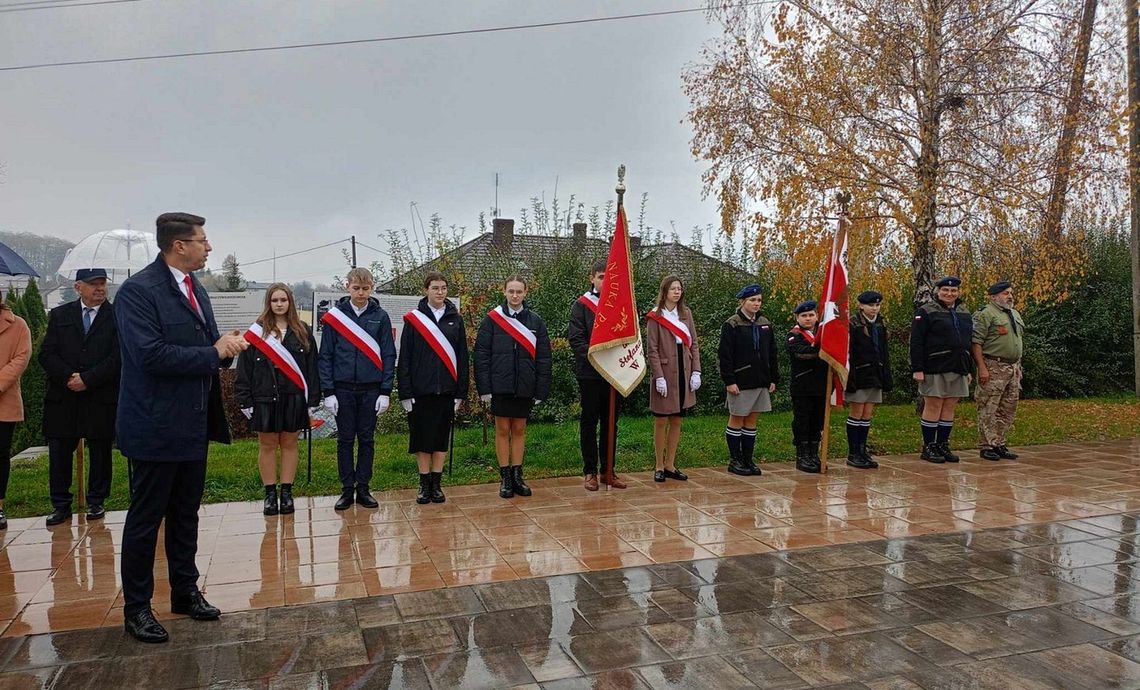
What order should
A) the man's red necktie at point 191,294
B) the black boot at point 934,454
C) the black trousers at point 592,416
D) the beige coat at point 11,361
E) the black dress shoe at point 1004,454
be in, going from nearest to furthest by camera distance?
1. the man's red necktie at point 191,294
2. the beige coat at point 11,361
3. the black trousers at point 592,416
4. the black boot at point 934,454
5. the black dress shoe at point 1004,454

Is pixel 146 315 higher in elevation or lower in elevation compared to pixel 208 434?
higher

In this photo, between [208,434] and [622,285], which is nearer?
[208,434]

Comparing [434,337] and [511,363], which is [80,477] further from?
[511,363]

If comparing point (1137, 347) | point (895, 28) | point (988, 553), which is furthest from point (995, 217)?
point (988, 553)

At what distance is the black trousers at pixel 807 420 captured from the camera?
26.6ft

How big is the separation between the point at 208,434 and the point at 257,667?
1.30m

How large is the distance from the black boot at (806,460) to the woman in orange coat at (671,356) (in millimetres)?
1474

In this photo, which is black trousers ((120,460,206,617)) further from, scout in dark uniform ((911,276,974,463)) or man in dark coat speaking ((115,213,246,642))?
scout in dark uniform ((911,276,974,463))

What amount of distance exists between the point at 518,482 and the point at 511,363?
108cm

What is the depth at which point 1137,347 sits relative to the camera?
15.0m

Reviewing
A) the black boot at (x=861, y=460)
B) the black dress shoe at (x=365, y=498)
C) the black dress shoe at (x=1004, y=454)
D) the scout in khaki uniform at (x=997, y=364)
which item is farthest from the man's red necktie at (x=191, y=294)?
the black dress shoe at (x=1004, y=454)

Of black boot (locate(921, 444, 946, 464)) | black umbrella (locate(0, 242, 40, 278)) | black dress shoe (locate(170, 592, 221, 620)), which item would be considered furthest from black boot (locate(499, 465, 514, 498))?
black boot (locate(921, 444, 946, 464))

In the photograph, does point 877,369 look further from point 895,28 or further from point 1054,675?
point 895,28

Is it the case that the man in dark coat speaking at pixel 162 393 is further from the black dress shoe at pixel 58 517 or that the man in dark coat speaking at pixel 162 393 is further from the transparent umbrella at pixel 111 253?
the transparent umbrella at pixel 111 253
